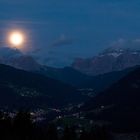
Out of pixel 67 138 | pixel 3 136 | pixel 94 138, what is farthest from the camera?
pixel 94 138

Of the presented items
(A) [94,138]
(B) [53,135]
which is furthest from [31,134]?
(A) [94,138]

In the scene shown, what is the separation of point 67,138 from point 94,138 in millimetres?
20423

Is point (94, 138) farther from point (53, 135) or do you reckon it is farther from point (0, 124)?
point (0, 124)

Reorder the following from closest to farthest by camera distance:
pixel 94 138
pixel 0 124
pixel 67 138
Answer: pixel 0 124
pixel 67 138
pixel 94 138

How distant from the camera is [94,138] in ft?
649

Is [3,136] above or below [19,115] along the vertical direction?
below

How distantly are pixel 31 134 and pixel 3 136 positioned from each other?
22.5 metres

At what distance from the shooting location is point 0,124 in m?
166

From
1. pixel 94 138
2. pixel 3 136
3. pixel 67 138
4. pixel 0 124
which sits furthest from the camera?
pixel 94 138

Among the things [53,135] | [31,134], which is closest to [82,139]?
[53,135]

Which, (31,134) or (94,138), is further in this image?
(94,138)

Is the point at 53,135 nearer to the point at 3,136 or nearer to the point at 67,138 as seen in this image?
the point at 67,138

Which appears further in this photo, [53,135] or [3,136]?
[53,135]

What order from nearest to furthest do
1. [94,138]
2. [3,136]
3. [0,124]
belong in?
[3,136] < [0,124] < [94,138]
